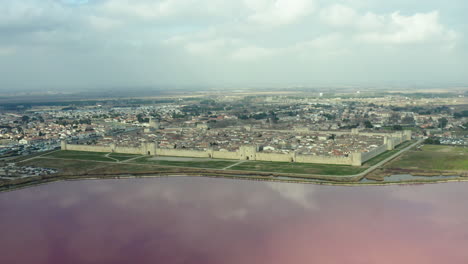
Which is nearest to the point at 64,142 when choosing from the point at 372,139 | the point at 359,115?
the point at 372,139

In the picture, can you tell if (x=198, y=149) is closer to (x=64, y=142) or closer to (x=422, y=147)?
(x=64, y=142)

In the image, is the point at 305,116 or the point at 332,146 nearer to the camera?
the point at 332,146

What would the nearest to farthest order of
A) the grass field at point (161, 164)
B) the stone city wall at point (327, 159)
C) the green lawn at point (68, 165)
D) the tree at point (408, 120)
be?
the grass field at point (161, 164) → the stone city wall at point (327, 159) → the green lawn at point (68, 165) → the tree at point (408, 120)

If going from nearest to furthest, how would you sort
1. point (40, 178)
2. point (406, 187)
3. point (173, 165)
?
point (406, 187)
point (40, 178)
point (173, 165)

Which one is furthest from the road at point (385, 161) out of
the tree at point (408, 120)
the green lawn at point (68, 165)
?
the green lawn at point (68, 165)

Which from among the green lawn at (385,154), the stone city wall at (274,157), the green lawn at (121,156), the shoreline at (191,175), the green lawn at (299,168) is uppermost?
the stone city wall at (274,157)

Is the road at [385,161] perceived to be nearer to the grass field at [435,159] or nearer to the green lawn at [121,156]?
the grass field at [435,159]

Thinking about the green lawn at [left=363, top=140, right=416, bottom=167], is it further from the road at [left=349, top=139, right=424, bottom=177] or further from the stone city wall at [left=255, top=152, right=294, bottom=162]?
the stone city wall at [left=255, top=152, right=294, bottom=162]
